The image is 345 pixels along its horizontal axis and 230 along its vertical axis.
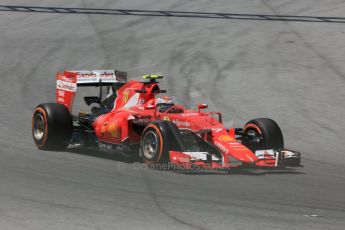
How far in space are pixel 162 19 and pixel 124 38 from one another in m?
2.51

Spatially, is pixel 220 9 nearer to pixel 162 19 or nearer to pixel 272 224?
pixel 162 19

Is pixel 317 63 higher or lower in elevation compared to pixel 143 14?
lower

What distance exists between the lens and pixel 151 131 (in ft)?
43.1

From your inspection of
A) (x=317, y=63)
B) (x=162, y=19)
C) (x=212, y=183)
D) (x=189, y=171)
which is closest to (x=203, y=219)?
(x=212, y=183)

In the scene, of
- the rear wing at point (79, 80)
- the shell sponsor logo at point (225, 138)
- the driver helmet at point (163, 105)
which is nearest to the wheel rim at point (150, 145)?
the driver helmet at point (163, 105)

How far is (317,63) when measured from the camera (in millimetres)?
22828

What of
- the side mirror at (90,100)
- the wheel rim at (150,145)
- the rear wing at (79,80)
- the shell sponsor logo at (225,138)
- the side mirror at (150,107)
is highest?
the rear wing at (79,80)

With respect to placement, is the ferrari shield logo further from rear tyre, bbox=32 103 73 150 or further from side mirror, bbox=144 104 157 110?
rear tyre, bbox=32 103 73 150

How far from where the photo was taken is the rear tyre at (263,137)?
44.9ft

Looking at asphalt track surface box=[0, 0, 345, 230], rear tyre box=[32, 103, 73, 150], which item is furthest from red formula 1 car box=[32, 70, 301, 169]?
asphalt track surface box=[0, 0, 345, 230]

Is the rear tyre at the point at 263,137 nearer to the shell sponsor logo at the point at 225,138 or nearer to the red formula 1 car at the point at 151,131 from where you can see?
the red formula 1 car at the point at 151,131

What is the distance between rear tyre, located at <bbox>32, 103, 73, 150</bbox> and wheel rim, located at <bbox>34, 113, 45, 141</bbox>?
129mm

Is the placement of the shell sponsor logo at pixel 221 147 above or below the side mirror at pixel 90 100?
below

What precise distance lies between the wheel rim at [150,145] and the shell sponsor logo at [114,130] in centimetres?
94
